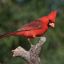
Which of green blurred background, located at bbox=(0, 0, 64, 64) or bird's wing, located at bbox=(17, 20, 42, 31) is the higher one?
bird's wing, located at bbox=(17, 20, 42, 31)

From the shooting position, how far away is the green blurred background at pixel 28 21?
564 centimetres

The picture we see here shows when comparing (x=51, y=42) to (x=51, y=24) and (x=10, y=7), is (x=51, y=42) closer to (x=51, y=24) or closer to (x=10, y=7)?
(x=10, y=7)

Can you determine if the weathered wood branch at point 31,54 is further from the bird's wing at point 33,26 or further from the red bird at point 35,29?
the bird's wing at point 33,26

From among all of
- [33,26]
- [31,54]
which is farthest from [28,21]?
[31,54]

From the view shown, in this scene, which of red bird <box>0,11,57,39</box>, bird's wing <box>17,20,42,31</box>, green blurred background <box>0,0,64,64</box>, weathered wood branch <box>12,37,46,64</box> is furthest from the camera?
green blurred background <box>0,0,64,64</box>

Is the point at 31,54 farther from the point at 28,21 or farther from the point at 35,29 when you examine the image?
the point at 28,21

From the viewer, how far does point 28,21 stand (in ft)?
20.4

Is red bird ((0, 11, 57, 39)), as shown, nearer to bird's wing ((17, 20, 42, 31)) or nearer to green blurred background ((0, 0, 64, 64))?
bird's wing ((17, 20, 42, 31))

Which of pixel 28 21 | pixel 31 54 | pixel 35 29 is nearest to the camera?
pixel 31 54

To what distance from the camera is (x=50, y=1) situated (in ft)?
22.0

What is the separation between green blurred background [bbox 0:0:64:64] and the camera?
564 cm

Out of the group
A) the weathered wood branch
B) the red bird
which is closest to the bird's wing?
the red bird

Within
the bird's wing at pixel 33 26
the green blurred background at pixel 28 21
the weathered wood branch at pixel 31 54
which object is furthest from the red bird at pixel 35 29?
the green blurred background at pixel 28 21

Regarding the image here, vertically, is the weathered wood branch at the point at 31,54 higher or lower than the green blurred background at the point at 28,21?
higher
